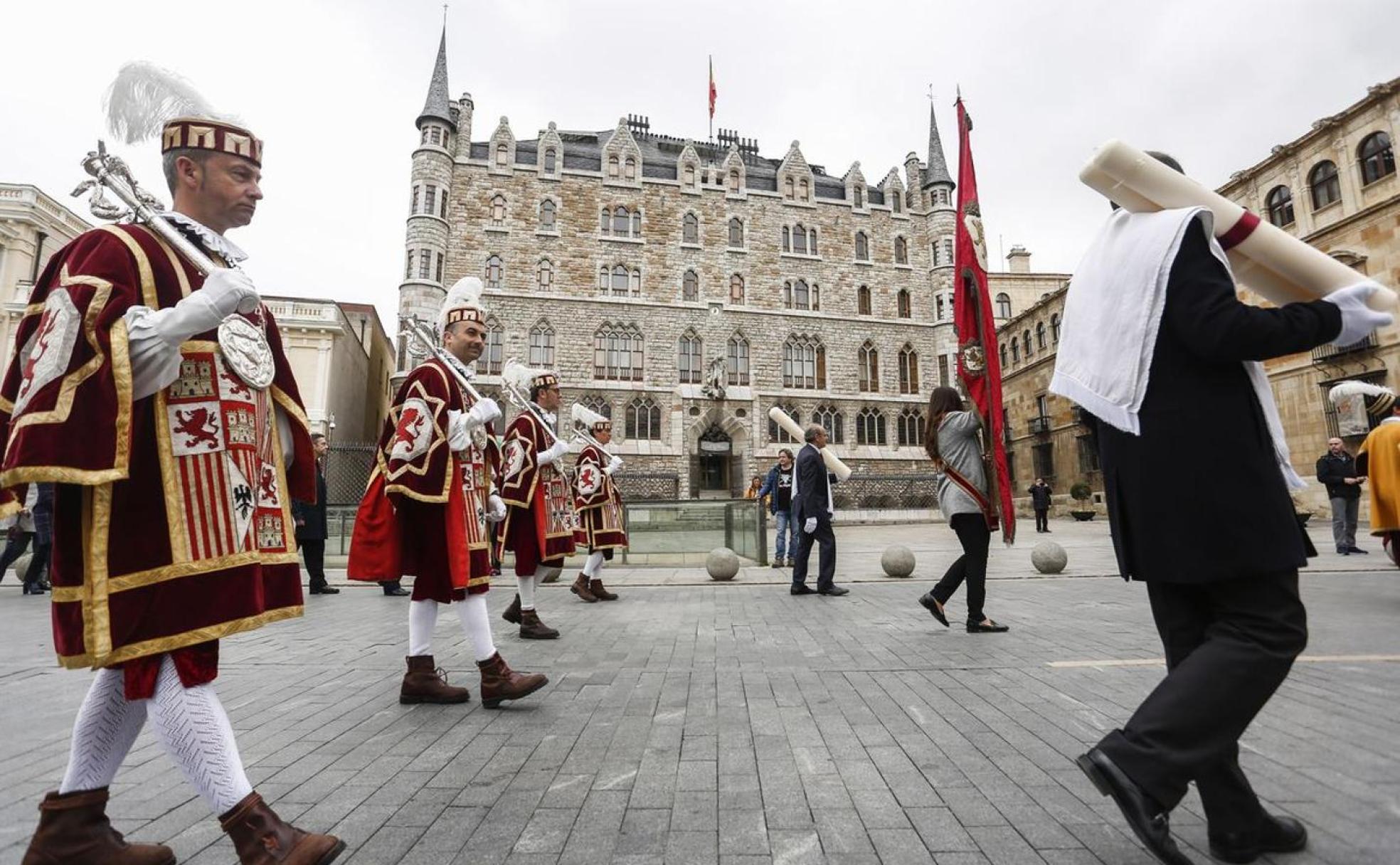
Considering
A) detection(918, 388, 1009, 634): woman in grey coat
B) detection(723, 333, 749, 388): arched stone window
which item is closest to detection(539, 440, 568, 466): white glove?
detection(918, 388, 1009, 634): woman in grey coat

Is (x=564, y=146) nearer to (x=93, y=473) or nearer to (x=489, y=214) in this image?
(x=489, y=214)

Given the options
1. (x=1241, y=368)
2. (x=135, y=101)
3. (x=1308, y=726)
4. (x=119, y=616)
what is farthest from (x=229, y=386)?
(x=1308, y=726)

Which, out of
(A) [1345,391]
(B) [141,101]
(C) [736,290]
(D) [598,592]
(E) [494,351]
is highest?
(C) [736,290]

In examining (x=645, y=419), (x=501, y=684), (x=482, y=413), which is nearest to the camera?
(x=501, y=684)

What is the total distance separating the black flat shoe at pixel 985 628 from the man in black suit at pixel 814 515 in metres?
2.53

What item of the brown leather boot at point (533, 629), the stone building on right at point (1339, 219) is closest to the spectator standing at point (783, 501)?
the brown leather boot at point (533, 629)

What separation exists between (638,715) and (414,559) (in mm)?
1567

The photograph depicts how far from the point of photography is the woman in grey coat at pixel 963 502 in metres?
5.34

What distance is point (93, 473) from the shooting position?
1648 mm

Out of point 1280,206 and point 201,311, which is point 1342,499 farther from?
point 1280,206

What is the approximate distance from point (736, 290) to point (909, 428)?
12.4 metres

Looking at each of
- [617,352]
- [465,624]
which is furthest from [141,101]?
[617,352]

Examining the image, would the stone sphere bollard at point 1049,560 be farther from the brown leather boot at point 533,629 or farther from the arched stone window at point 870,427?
the arched stone window at point 870,427

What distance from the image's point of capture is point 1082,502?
98.1 feet
